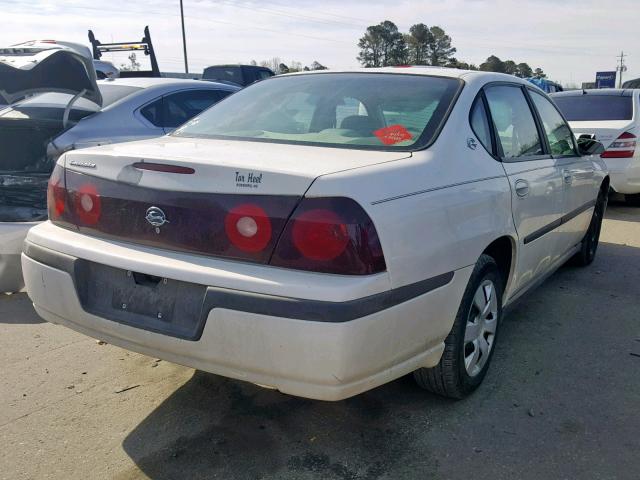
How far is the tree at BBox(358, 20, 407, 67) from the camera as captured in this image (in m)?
43.9

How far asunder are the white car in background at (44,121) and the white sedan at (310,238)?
1457 millimetres

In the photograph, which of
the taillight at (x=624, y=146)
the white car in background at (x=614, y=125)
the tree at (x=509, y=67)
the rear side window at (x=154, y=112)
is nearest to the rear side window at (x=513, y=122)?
the rear side window at (x=154, y=112)

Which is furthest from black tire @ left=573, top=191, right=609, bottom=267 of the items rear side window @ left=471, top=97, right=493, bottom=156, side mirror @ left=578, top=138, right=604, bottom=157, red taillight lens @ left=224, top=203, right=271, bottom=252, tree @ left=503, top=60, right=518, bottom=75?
tree @ left=503, top=60, right=518, bottom=75

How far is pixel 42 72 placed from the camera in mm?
4664

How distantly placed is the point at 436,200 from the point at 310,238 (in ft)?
2.04

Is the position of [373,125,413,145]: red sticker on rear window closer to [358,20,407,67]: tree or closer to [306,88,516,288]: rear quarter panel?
[306,88,516,288]: rear quarter panel

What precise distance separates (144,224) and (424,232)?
1.12 metres

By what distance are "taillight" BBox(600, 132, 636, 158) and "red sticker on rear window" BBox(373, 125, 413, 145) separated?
5.90 meters

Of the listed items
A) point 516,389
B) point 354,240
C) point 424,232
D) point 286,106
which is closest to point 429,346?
point 424,232

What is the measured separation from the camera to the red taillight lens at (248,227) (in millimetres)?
2189

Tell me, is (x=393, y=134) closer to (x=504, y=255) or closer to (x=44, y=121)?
(x=504, y=255)

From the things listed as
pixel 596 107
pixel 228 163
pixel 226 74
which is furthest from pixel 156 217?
pixel 226 74

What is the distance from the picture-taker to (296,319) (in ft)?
6.81

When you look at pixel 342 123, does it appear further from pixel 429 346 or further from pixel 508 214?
pixel 429 346
